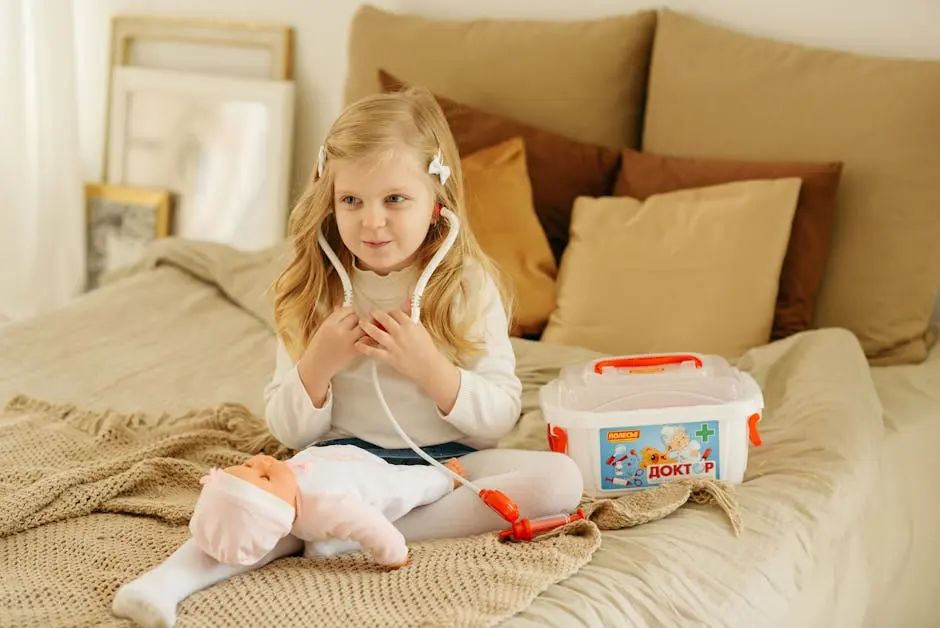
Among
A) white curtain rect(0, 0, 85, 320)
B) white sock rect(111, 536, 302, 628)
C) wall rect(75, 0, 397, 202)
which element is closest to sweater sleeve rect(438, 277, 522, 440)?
→ white sock rect(111, 536, 302, 628)

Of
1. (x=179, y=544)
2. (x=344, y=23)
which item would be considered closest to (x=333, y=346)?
(x=179, y=544)

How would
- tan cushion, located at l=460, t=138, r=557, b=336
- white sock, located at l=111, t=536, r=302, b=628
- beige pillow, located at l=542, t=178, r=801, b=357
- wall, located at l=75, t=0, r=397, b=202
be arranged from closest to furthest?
1. white sock, located at l=111, t=536, r=302, b=628
2. beige pillow, located at l=542, t=178, r=801, b=357
3. tan cushion, located at l=460, t=138, r=557, b=336
4. wall, located at l=75, t=0, r=397, b=202

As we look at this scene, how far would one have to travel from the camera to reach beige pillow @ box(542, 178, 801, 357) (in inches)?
82.8

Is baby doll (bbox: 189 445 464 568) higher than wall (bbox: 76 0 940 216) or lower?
lower

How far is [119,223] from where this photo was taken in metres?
3.41

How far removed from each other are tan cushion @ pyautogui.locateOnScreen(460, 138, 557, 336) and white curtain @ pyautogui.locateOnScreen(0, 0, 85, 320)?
Answer: 142cm

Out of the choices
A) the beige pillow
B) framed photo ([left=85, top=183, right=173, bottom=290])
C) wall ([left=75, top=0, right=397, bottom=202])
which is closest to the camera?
the beige pillow

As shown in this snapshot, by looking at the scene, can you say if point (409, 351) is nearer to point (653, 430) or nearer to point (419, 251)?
point (419, 251)

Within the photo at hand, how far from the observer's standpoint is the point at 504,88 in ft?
8.26

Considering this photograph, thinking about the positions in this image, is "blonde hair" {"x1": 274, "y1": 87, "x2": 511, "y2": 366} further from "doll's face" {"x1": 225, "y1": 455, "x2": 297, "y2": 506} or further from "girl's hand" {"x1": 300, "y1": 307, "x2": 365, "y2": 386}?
"doll's face" {"x1": 225, "y1": 455, "x2": 297, "y2": 506}

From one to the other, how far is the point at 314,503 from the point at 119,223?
2268 mm

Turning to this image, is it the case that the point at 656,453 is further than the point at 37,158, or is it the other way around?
the point at 37,158

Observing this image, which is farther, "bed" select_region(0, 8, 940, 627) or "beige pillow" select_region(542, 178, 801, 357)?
"beige pillow" select_region(542, 178, 801, 357)

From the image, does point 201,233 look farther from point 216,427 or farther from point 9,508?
point 9,508
